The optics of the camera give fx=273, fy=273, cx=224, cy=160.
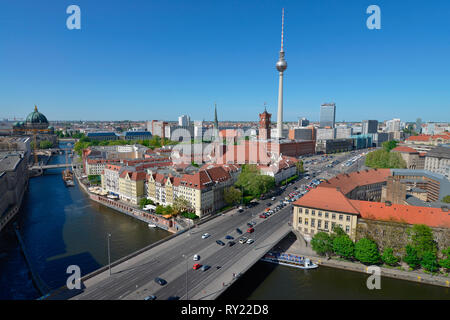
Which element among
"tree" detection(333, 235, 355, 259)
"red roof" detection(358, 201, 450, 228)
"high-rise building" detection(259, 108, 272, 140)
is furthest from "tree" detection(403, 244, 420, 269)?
"high-rise building" detection(259, 108, 272, 140)

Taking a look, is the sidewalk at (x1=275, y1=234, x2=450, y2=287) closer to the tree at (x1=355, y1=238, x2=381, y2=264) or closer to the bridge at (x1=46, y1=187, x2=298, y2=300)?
the tree at (x1=355, y1=238, x2=381, y2=264)

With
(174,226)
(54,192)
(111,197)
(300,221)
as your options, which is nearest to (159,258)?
(174,226)

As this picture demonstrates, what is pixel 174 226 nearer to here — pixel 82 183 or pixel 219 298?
pixel 219 298

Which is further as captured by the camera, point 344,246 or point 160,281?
point 344,246

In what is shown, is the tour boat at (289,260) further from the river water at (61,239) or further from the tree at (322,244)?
the river water at (61,239)

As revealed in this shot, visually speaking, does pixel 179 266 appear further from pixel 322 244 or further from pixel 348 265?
pixel 348 265

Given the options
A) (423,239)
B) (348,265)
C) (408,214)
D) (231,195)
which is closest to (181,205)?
(231,195)
